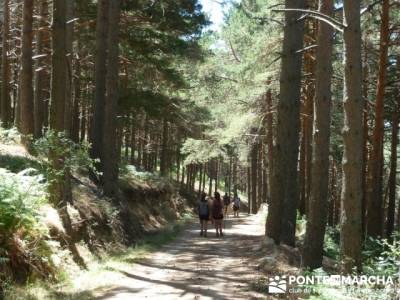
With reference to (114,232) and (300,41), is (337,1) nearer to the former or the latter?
(300,41)

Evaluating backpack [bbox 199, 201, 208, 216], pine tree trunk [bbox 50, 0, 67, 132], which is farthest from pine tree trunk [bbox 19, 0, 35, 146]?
backpack [bbox 199, 201, 208, 216]

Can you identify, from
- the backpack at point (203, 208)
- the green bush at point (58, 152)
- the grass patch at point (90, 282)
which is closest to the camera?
the grass patch at point (90, 282)

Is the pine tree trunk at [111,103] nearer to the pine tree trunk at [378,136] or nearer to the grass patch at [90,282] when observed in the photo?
the grass patch at [90,282]

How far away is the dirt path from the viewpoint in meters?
8.77

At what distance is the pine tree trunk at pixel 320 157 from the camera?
10.0 meters

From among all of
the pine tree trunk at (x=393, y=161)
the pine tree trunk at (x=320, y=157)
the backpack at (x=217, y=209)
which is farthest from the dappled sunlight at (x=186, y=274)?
the pine tree trunk at (x=393, y=161)

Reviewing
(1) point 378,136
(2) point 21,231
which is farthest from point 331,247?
(2) point 21,231

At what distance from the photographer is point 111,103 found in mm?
17547

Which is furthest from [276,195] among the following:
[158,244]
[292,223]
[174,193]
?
[174,193]

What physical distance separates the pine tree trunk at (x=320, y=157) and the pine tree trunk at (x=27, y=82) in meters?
9.28

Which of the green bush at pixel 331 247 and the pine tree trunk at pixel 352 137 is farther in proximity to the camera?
the green bush at pixel 331 247
